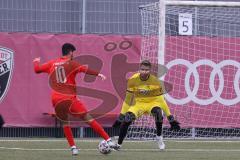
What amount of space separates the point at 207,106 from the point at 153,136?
1808 mm

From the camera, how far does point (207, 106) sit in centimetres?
2141

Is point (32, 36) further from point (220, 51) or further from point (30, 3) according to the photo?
point (220, 51)

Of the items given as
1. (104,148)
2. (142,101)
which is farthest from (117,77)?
(104,148)

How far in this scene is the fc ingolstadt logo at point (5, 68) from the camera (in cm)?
2067

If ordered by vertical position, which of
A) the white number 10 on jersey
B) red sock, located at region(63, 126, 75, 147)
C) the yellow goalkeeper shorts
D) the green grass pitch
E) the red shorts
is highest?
the white number 10 on jersey

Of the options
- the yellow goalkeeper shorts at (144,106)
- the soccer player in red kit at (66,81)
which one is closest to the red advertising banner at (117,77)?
the yellow goalkeeper shorts at (144,106)

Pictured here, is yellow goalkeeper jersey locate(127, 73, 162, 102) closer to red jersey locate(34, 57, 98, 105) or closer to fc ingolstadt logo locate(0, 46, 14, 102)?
red jersey locate(34, 57, 98, 105)

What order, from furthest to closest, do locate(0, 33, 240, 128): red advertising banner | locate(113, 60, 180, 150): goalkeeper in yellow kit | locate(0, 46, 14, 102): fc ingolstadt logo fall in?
locate(0, 33, 240, 128): red advertising banner, locate(0, 46, 14, 102): fc ingolstadt logo, locate(113, 60, 180, 150): goalkeeper in yellow kit

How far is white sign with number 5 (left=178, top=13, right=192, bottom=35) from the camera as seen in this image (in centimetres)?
2170

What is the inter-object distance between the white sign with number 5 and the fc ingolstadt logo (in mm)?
4326

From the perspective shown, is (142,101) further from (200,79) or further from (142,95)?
(200,79)

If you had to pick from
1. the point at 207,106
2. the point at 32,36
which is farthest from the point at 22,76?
the point at 207,106

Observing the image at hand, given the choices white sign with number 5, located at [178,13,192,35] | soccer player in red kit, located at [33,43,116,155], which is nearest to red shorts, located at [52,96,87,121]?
soccer player in red kit, located at [33,43,116,155]

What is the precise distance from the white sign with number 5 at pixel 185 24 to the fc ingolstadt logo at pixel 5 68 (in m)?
4.33
